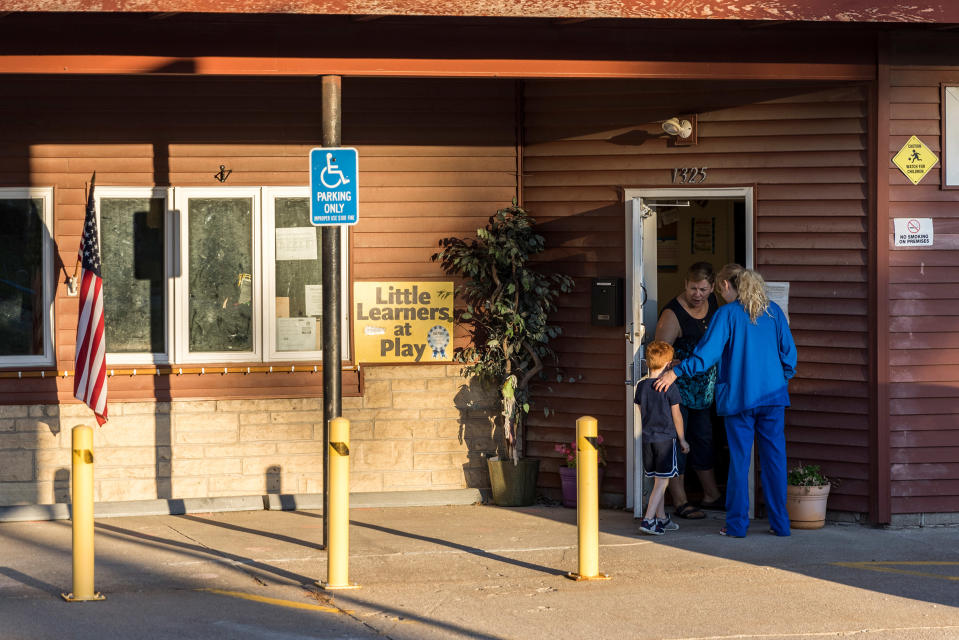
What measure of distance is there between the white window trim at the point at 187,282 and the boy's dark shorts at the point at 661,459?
11.3 feet

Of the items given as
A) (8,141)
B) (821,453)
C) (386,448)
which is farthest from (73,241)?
(821,453)

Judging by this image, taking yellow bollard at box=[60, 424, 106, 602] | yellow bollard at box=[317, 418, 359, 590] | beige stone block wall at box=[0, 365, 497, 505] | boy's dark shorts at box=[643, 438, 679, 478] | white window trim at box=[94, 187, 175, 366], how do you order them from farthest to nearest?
white window trim at box=[94, 187, 175, 366] → beige stone block wall at box=[0, 365, 497, 505] → boy's dark shorts at box=[643, 438, 679, 478] → yellow bollard at box=[317, 418, 359, 590] → yellow bollard at box=[60, 424, 106, 602]

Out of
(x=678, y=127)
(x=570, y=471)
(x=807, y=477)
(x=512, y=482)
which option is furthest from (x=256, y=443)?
(x=807, y=477)

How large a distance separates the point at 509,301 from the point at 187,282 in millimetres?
2667

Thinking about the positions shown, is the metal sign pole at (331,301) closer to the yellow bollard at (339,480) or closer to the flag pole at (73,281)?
the yellow bollard at (339,480)

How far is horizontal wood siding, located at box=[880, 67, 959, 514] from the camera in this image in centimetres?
922

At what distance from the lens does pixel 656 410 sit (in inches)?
351

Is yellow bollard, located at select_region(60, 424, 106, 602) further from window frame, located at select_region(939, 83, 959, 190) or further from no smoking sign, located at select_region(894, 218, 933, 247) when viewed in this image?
window frame, located at select_region(939, 83, 959, 190)

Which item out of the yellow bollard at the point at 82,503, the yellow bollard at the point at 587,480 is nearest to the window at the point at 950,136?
the yellow bollard at the point at 587,480

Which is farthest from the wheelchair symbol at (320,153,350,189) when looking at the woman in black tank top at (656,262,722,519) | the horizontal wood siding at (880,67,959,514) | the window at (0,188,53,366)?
the horizontal wood siding at (880,67,959,514)

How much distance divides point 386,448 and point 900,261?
4.35 metres

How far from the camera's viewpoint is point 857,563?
8156mm

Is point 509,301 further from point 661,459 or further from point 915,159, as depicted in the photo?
point 915,159

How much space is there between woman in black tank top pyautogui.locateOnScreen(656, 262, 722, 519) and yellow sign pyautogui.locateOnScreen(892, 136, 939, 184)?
62.2 inches
